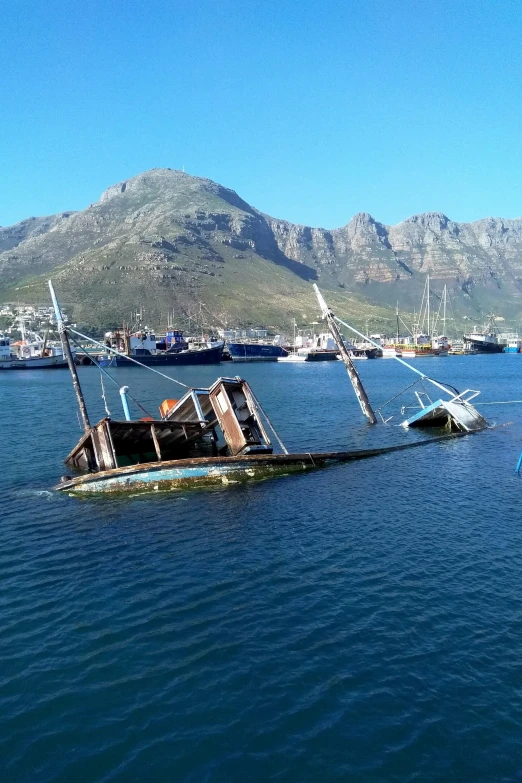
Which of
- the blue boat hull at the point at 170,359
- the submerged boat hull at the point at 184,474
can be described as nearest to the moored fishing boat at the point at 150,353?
the blue boat hull at the point at 170,359

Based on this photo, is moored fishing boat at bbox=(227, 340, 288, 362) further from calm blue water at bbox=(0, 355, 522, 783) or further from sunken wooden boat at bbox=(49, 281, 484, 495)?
calm blue water at bbox=(0, 355, 522, 783)

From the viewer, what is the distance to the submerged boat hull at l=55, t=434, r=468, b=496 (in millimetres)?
27578

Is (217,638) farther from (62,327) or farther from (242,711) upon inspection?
(62,327)

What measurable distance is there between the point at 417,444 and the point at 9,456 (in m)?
26.8

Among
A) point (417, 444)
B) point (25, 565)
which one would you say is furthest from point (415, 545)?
point (417, 444)

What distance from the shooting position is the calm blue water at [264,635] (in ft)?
34.0

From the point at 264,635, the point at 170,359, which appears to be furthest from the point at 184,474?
the point at 170,359

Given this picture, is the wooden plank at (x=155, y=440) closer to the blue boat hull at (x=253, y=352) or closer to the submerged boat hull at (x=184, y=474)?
the submerged boat hull at (x=184, y=474)

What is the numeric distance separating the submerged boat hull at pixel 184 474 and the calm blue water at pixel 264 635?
4.85ft

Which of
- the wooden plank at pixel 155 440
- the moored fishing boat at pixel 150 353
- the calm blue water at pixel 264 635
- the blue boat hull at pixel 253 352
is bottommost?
the calm blue water at pixel 264 635

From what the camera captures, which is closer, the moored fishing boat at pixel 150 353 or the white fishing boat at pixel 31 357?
the white fishing boat at pixel 31 357

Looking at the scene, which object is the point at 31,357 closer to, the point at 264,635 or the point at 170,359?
the point at 170,359

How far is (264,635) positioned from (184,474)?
14.8m

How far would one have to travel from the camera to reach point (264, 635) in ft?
46.1
